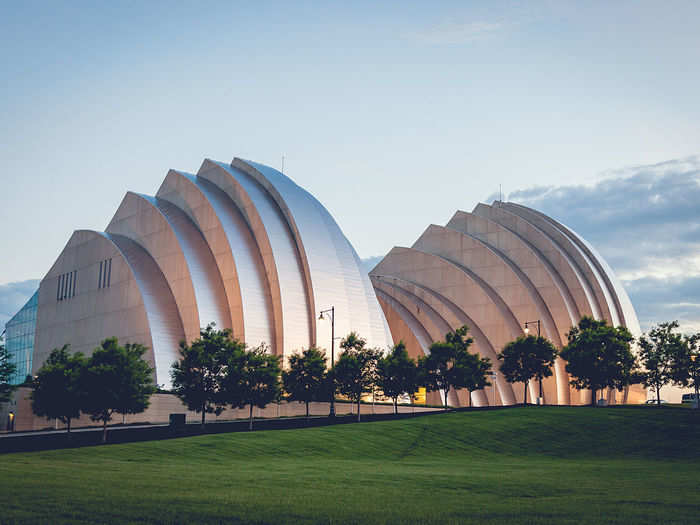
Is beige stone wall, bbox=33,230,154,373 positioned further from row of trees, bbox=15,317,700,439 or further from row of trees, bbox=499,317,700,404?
row of trees, bbox=499,317,700,404

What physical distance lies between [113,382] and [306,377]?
1512cm

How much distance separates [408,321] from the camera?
246ft

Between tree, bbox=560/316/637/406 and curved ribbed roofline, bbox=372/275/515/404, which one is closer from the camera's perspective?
tree, bbox=560/316/637/406

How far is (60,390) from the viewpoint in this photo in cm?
3684

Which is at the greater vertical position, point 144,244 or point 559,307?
point 144,244

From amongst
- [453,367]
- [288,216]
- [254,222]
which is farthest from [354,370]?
[254,222]

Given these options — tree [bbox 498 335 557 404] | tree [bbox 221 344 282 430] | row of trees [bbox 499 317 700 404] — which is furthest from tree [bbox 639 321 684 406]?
tree [bbox 221 344 282 430]

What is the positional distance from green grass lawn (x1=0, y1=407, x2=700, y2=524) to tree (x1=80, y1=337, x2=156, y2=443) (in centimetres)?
620

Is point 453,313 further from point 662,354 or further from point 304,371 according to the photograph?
point 304,371

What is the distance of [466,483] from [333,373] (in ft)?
97.8

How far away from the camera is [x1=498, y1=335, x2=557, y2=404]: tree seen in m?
57.0

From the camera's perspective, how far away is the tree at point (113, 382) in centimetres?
3628

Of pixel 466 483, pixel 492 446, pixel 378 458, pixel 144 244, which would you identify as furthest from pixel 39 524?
pixel 144 244

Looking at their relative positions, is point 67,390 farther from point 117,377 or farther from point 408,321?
point 408,321
